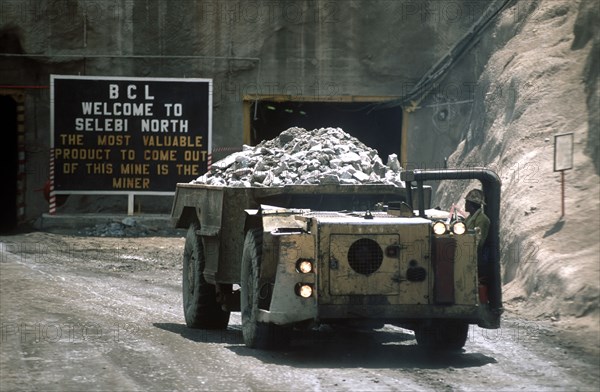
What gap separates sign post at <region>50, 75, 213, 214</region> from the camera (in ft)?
88.8

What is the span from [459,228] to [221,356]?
2676 mm

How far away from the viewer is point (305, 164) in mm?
12820

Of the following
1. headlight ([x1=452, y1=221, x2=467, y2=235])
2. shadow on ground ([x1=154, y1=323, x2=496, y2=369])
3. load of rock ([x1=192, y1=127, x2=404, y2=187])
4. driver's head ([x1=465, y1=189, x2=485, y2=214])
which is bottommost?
shadow on ground ([x1=154, y1=323, x2=496, y2=369])

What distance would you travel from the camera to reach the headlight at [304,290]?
10.5 meters

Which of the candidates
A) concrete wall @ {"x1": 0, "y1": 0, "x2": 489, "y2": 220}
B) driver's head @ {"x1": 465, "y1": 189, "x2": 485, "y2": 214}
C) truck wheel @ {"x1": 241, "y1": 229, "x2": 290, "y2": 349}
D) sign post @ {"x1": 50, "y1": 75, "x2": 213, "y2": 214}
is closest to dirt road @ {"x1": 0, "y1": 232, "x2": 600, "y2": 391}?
truck wheel @ {"x1": 241, "y1": 229, "x2": 290, "y2": 349}

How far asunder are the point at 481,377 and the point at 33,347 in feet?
15.5

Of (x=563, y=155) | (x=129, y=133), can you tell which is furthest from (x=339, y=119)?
(x=563, y=155)

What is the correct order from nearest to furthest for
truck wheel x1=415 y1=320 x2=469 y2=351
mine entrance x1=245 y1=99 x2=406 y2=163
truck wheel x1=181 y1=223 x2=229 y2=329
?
truck wheel x1=415 y1=320 x2=469 y2=351 → truck wheel x1=181 y1=223 x2=229 y2=329 → mine entrance x1=245 y1=99 x2=406 y2=163

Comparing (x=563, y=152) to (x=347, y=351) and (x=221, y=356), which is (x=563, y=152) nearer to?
(x=347, y=351)

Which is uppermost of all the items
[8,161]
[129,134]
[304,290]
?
[129,134]

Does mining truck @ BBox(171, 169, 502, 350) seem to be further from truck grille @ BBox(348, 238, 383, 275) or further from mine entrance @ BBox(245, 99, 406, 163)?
mine entrance @ BBox(245, 99, 406, 163)

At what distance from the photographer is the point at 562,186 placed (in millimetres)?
15430

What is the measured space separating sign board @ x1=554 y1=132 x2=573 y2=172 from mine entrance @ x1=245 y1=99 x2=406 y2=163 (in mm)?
12649

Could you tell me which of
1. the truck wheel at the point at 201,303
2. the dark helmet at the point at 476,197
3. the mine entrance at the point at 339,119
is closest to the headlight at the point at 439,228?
the dark helmet at the point at 476,197
